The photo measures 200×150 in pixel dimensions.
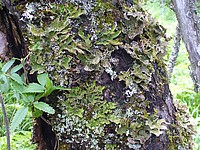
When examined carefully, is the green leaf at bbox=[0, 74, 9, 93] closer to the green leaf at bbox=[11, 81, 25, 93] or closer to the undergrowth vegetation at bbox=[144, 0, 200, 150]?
the green leaf at bbox=[11, 81, 25, 93]

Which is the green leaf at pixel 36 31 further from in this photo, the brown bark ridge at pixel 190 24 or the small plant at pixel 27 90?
the brown bark ridge at pixel 190 24

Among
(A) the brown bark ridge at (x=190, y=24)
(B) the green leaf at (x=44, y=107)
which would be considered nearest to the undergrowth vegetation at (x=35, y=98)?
(B) the green leaf at (x=44, y=107)

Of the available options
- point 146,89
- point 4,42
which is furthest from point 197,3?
point 4,42

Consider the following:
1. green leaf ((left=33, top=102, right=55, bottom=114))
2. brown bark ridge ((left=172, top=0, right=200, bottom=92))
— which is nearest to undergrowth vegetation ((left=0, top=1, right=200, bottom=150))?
green leaf ((left=33, top=102, right=55, bottom=114))

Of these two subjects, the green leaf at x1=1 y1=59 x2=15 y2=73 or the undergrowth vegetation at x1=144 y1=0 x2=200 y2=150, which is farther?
the undergrowth vegetation at x1=144 y1=0 x2=200 y2=150

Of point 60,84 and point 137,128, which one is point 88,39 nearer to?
point 60,84
